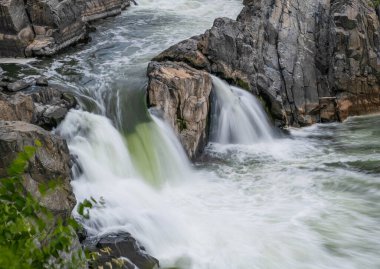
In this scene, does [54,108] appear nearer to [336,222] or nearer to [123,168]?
[123,168]

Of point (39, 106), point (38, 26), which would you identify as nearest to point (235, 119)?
point (39, 106)

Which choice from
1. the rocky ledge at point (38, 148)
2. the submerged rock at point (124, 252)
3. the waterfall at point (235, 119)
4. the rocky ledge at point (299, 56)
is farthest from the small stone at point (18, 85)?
the submerged rock at point (124, 252)

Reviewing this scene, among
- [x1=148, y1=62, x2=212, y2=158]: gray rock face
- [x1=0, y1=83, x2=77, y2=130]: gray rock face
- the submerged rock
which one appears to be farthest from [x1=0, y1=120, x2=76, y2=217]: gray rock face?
[x1=148, y1=62, x2=212, y2=158]: gray rock face

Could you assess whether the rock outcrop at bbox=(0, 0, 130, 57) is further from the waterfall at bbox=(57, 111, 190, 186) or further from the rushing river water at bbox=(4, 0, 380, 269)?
the waterfall at bbox=(57, 111, 190, 186)

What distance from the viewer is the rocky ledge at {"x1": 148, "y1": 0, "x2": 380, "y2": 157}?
579 inches

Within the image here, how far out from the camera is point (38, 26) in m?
16.1

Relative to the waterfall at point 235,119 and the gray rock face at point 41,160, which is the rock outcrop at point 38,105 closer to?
the gray rock face at point 41,160

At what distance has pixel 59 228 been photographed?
120 inches

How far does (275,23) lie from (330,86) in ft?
9.36

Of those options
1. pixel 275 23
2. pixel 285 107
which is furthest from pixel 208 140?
pixel 275 23

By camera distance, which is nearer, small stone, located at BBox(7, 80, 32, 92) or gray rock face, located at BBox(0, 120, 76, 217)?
gray rock face, located at BBox(0, 120, 76, 217)

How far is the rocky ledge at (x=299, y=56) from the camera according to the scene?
14719 mm

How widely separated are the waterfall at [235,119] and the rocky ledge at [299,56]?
0.66 m

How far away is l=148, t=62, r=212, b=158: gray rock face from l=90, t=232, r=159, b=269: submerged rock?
15.1 feet
